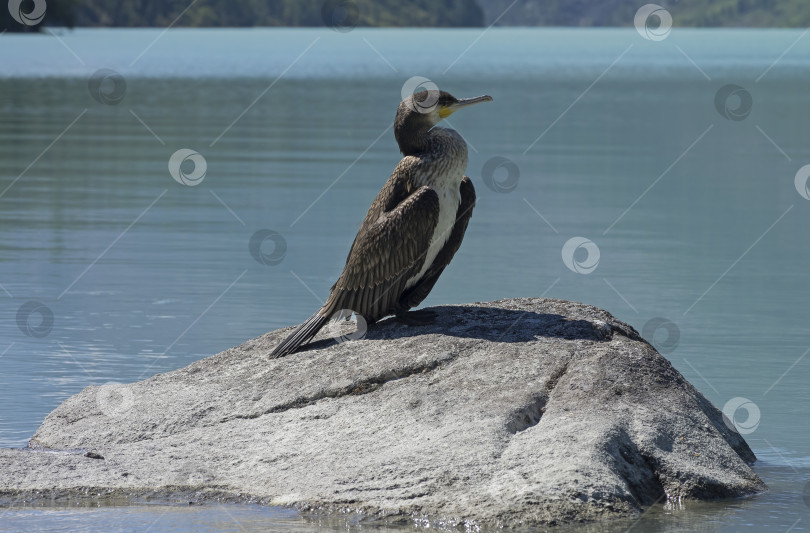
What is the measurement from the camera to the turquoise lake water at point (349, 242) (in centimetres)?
1040

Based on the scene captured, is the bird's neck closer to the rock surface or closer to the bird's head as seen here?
the bird's head

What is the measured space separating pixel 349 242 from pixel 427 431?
32.8ft

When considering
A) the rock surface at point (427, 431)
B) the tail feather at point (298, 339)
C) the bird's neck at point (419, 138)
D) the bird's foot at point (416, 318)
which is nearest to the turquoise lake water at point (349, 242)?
the rock surface at point (427, 431)

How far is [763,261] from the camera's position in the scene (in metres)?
17.0

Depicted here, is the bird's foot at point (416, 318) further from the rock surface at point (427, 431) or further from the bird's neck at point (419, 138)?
the bird's neck at point (419, 138)

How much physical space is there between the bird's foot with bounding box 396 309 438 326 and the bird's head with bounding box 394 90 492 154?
116 centimetres

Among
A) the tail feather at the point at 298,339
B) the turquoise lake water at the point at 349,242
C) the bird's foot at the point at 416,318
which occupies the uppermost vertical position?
the turquoise lake water at the point at 349,242

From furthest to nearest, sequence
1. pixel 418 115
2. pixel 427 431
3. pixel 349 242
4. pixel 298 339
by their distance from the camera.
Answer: pixel 349 242 → pixel 298 339 → pixel 418 115 → pixel 427 431

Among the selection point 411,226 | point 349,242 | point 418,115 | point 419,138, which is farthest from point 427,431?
point 349,242

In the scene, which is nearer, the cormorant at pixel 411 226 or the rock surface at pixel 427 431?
the rock surface at pixel 427 431

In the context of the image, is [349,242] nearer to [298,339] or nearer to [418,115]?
[298,339]

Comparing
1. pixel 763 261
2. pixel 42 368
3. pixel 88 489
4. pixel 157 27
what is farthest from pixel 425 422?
pixel 157 27

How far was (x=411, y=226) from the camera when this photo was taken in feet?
28.6

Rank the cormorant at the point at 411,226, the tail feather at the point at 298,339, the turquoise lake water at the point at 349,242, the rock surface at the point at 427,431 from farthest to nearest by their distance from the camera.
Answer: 1. the turquoise lake water at the point at 349,242
2. the tail feather at the point at 298,339
3. the cormorant at the point at 411,226
4. the rock surface at the point at 427,431
